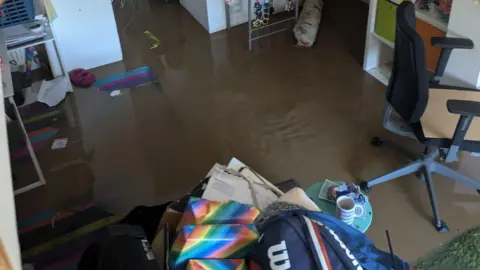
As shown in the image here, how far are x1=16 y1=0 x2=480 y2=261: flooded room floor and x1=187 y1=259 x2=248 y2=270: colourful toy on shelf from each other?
3.62 ft

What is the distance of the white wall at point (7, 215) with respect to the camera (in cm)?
86

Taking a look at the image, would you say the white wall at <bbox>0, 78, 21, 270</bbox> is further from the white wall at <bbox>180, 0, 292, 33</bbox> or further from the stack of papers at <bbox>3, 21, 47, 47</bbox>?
the white wall at <bbox>180, 0, 292, 33</bbox>

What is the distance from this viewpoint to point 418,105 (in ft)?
7.00

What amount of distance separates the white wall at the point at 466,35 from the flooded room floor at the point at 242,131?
46cm

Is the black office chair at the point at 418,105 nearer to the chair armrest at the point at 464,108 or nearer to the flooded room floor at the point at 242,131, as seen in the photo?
the chair armrest at the point at 464,108

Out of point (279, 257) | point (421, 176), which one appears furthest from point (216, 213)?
point (421, 176)

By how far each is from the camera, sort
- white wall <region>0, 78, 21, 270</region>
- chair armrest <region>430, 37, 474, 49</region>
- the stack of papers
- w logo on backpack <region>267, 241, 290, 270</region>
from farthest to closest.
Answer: the stack of papers
chair armrest <region>430, 37, 474, 49</region>
w logo on backpack <region>267, 241, 290, 270</region>
white wall <region>0, 78, 21, 270</region>

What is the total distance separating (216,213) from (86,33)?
248 centimetres

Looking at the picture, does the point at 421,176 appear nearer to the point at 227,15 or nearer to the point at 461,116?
the point at 461,116

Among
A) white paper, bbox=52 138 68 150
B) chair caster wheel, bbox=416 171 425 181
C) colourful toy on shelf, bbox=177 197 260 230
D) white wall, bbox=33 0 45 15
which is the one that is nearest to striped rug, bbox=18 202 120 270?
white paper, bbox=52 138 68 150

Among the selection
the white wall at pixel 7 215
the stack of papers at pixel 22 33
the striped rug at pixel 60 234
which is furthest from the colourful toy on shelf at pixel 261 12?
the white wall at pixel 7 215

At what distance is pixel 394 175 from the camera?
251 cm

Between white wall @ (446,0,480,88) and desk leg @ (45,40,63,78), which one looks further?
desk leg @ (45,40,63,78)

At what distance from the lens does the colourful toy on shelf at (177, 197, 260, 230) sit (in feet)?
5.03
